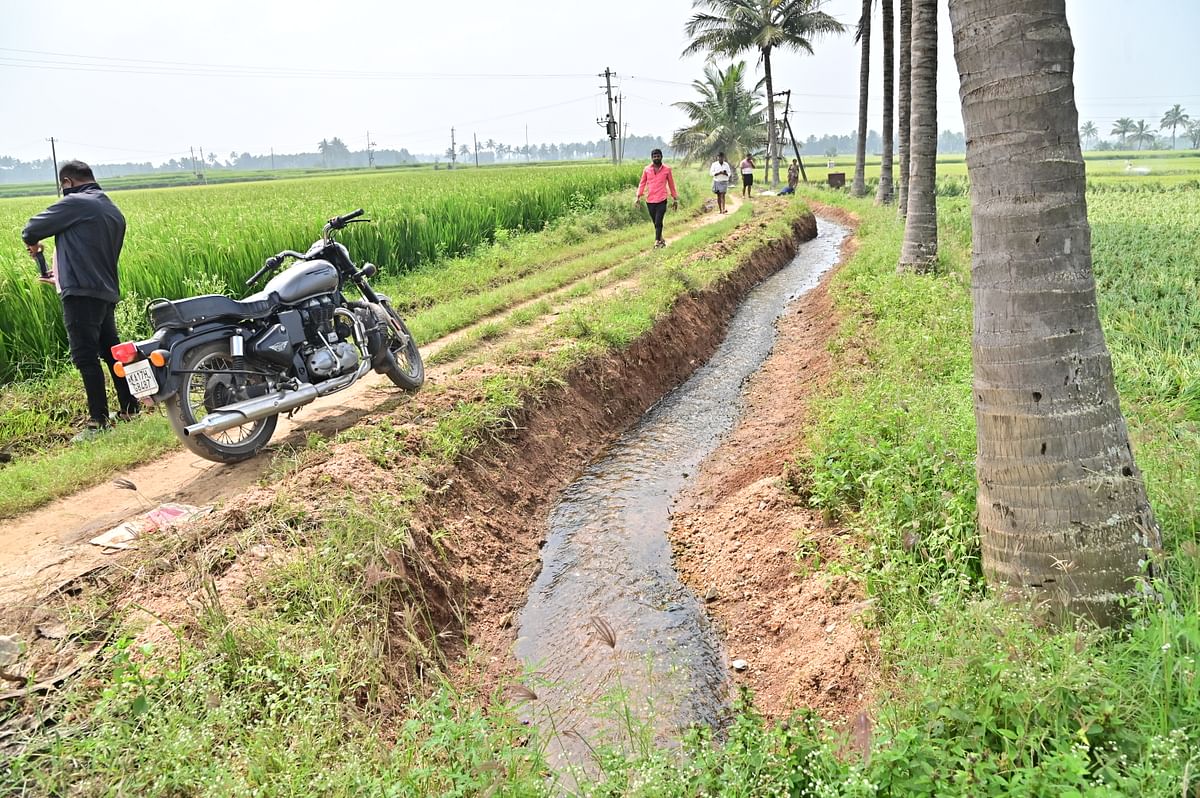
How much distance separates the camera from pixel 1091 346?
2.89 meters

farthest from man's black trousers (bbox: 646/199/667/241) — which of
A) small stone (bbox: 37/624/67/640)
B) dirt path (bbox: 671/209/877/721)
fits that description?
small stone (bbox: 37/624/67/640)

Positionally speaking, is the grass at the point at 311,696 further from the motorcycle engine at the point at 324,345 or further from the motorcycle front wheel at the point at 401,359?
the motorcycle front wheel at the point at 401,359

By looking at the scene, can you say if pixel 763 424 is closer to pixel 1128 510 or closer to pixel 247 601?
pixel 1128 510

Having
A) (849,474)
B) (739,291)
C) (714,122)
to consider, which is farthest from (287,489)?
(714,122)

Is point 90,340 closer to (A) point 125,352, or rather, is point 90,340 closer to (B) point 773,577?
(A) point 125,352

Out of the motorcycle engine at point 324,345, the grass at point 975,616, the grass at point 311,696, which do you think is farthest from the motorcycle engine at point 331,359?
the grass at point 975,616

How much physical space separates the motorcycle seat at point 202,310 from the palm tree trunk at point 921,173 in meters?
8.42

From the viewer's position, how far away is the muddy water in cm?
355

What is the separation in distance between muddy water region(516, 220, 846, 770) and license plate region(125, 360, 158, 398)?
107 inches

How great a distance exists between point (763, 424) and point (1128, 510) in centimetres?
426

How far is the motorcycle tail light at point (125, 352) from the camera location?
470 cm

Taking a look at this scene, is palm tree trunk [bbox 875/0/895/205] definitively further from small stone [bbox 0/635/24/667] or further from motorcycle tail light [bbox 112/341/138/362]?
small stone [bbox 0/635/24/667]

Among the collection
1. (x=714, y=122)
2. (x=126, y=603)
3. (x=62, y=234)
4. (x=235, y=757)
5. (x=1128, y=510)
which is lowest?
(x=235, y=757)

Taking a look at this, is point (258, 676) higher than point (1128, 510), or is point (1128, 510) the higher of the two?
point (1128, 510)
